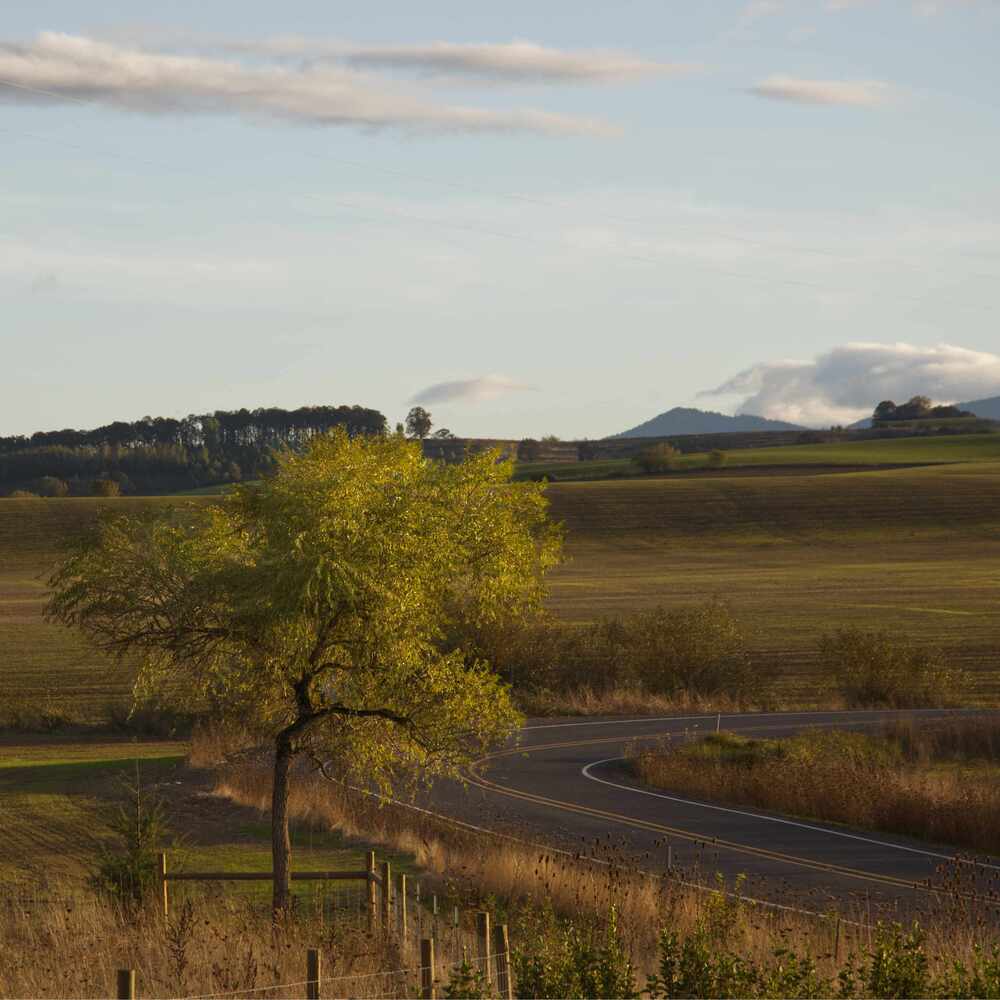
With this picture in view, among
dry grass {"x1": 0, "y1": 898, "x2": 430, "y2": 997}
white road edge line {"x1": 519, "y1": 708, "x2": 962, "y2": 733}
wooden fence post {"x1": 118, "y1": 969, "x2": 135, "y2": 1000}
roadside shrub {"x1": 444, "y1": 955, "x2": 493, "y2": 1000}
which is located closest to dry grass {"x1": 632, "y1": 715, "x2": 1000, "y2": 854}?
white road edge line {"x1": 519, "y1": 708, "x2": 962, "y2": 733}

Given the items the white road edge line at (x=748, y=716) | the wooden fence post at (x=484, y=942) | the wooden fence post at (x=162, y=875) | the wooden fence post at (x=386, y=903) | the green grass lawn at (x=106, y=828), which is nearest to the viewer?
the wooden fence post at (x=484, y=942)

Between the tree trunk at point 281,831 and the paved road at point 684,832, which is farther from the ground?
the tree trunk at point 281,831

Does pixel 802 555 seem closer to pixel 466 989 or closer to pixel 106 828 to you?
pixel 106 828

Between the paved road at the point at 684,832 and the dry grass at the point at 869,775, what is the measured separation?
699 millimetres

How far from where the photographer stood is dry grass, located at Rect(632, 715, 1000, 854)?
2845 cm

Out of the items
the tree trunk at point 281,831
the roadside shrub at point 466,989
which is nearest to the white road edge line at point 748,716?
the tree trunk at point 281,831

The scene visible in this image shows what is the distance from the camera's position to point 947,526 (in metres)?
107

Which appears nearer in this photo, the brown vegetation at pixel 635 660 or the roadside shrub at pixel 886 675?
the roadside shrub at pixel 886 675

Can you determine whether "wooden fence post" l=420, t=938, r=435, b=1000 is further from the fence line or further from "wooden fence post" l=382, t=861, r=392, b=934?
"wooden fence post" l=382, t=861, r=392, b=934

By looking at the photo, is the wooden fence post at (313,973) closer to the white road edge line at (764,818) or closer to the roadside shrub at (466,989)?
the roadside shrub at (466,989)

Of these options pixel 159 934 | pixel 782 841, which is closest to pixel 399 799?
pixel 782 841

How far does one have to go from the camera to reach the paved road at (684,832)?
23.6m

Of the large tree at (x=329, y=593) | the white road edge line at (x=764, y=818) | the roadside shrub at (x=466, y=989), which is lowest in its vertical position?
the white road edge line at (x=764, y=818)

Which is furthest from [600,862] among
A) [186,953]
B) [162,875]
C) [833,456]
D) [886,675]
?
[833,456]
